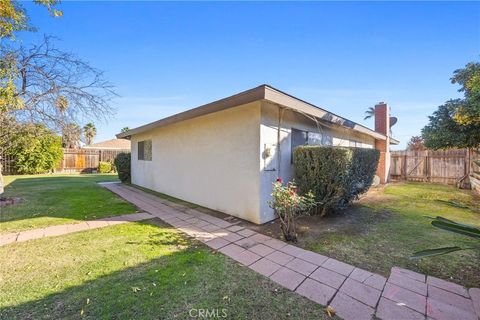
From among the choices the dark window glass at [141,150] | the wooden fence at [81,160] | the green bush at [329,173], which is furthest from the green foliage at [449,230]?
the wooden fence at [81,160]

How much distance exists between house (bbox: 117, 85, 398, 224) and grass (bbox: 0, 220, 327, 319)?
6.31 feet

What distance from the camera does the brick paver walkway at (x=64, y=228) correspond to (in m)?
3.98

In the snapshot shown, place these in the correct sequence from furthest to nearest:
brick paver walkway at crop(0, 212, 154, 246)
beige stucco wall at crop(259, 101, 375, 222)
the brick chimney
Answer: the brick chimney → beige stucco wall at crop(259, 101, 375, 222) → brick paver walkway at crop(0, 212, 154, 246)

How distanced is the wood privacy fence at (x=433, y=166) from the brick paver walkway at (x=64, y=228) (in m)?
14.1

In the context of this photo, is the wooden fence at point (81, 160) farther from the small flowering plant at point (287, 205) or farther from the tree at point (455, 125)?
the tree at point (455, 125)

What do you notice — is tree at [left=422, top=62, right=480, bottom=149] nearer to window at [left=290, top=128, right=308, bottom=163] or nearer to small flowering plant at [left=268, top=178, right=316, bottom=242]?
window at [left=290, top=128, right=308, bottom=163]

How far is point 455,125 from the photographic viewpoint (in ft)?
30.5

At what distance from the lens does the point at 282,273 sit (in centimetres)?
288

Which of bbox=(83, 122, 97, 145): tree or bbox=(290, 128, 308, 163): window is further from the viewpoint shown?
bbox=(83, 122, 97, 145): tree

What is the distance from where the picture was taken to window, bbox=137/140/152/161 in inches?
384

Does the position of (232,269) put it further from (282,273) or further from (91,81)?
(91,81)

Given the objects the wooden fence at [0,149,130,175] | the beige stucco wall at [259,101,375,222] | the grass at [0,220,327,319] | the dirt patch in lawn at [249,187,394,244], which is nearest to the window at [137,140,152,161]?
the grass at [0,220,327,319]

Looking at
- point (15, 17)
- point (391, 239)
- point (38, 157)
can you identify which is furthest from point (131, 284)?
point (38, 157)

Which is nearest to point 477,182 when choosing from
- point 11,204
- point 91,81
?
point 91,81
